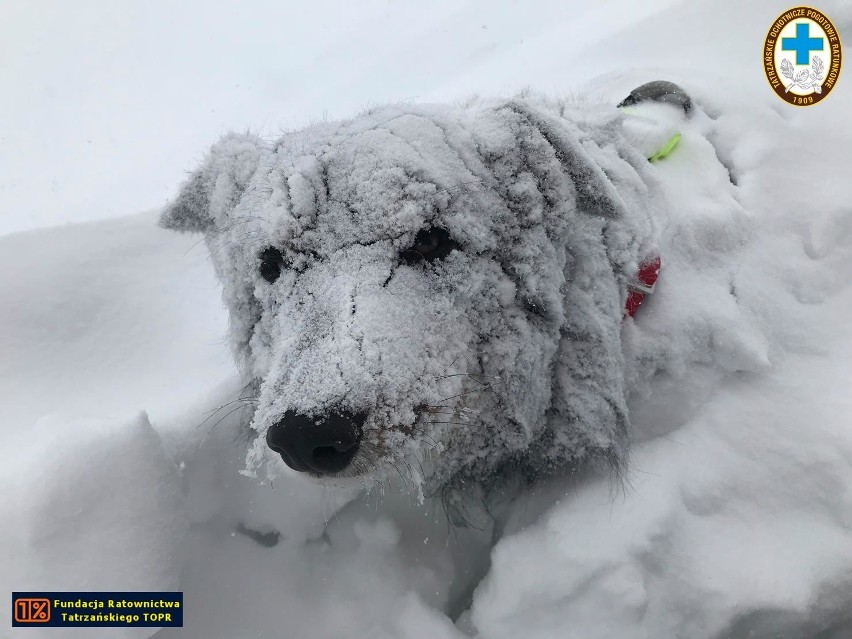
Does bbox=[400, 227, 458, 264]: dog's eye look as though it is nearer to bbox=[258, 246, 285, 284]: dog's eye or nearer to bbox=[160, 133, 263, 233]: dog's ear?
bbox=[258, 246, 285, 284]: dog's eye

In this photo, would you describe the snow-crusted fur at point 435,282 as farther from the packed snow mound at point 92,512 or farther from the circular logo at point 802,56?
the circular logo at point 802,56

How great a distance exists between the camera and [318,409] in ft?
4.38

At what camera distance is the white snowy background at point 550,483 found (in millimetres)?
1803

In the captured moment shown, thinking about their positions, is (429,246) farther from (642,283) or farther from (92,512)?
(92,512)

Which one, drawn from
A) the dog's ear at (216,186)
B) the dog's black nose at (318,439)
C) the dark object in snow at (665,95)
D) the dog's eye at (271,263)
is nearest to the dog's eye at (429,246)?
the dog's eye at (271,263)

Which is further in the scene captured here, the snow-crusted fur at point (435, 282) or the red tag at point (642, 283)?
the red tag at point (642, 283)

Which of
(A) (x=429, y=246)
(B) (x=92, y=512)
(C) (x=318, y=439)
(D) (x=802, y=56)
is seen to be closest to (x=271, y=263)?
(A) (x=429, y=246)

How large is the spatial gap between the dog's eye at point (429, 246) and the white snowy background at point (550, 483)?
0.91m

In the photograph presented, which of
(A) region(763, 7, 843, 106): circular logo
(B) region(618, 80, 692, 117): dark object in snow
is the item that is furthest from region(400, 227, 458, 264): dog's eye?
(A) region(763, 7, 843, 106): circular logo

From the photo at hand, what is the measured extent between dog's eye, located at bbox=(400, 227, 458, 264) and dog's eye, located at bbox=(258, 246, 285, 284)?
1.18ft

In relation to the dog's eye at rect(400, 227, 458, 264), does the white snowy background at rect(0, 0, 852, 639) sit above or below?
below

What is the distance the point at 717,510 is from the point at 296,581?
4.76 feet

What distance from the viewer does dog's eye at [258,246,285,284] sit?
67.4 inches

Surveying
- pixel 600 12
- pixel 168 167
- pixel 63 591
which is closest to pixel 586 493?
pixel 63 591
